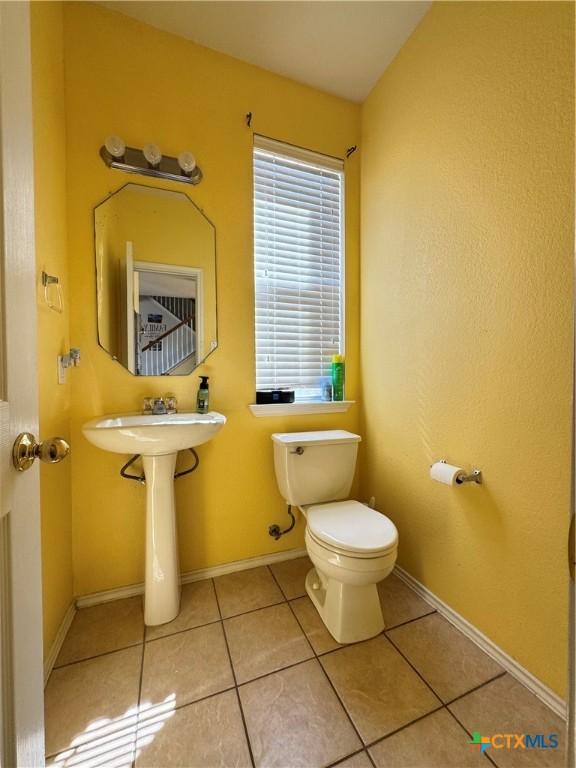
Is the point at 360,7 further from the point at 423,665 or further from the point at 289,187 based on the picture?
the point at 423,665

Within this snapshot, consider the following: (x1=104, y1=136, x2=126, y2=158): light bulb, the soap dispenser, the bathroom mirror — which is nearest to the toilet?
the soap dispenser

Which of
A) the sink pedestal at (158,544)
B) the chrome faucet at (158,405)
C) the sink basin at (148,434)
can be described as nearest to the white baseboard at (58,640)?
the sink pedestal at (158,544)

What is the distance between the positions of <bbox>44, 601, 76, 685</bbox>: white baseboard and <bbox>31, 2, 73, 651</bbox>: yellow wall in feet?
0.11

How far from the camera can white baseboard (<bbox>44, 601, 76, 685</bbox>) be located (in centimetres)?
109

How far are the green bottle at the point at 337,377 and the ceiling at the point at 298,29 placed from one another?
5.02ft

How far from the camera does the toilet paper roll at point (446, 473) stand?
1.19 m

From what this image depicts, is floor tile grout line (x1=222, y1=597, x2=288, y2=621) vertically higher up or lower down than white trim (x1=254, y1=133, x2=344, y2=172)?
lower down

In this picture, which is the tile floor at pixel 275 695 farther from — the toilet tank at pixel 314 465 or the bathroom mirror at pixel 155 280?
the bathroom mirror at pixel 155 280

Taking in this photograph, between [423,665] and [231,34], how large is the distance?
2812 millimetres

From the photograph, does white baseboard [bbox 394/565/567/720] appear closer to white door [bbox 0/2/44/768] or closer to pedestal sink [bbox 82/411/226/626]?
pedestal sink [bbox 82/411/226/626]

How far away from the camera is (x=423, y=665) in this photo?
1122 mm

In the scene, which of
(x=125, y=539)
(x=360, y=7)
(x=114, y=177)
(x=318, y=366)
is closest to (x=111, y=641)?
(x=125, y=539)

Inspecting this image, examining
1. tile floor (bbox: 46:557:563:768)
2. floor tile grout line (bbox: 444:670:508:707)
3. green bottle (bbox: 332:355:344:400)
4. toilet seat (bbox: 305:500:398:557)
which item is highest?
green bottle (bbox: 332:355:344:400)

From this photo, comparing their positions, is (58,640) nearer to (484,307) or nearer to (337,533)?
(337,533)
